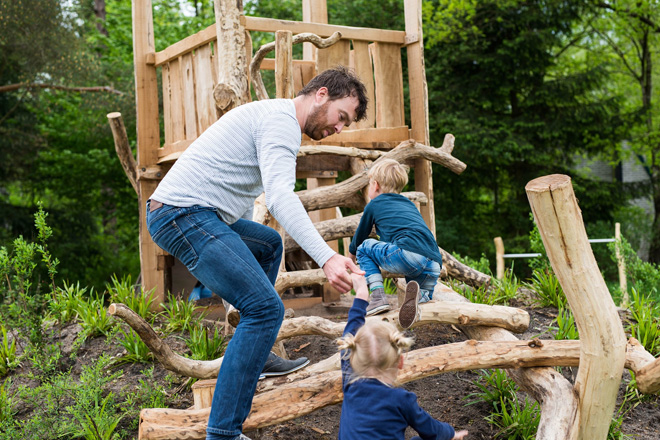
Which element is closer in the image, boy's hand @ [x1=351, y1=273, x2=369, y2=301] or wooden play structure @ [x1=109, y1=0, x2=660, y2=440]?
boy's hand @ [x1=351, y1=273, x2=369, y2=301]

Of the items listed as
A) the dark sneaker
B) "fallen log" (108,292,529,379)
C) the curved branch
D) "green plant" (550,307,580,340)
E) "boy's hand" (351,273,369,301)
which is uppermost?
the curved branch

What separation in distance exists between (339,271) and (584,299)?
1.18m

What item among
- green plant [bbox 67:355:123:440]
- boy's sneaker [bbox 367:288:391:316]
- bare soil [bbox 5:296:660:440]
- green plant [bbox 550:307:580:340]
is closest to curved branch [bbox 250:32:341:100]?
boy's sneaker [bbox 367:288:391:316]

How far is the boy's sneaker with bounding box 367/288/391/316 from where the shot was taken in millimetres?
3857

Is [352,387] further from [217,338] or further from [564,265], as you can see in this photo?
[217,338]

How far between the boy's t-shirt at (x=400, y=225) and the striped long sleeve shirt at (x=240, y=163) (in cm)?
138

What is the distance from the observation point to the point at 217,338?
4.36 metres

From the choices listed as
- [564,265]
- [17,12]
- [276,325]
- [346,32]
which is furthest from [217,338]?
[17,12]

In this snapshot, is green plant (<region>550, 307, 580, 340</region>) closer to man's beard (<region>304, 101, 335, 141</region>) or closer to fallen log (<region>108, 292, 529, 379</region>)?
fallen log (<region>108, 292, 529, 379</region>)

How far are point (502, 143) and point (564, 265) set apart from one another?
1252 centimetres

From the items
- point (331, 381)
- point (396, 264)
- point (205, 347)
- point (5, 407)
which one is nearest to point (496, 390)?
point (396, 264)

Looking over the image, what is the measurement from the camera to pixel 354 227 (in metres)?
5.27

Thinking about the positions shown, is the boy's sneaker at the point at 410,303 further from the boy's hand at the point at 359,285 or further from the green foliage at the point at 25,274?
the green foliage at the point at 25,274

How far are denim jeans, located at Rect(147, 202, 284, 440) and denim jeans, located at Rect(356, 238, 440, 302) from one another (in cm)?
148
